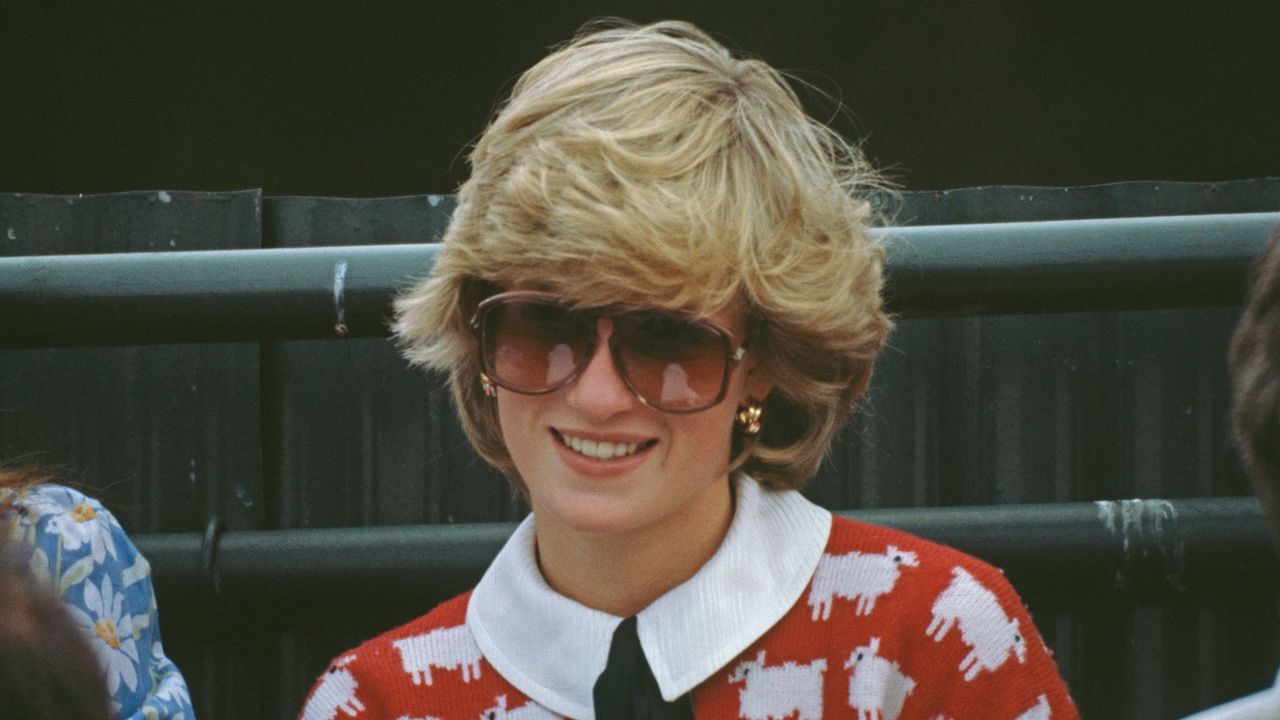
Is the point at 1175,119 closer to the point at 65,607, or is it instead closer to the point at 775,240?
the point at 775,240

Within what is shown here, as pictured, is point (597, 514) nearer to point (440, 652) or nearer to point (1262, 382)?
point (440, 652)

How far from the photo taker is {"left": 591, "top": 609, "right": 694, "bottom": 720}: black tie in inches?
62.1

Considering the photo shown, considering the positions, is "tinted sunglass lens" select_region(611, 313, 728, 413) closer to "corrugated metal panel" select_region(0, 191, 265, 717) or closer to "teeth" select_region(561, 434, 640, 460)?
"teeth" select_region(561, 434, 640, 460)

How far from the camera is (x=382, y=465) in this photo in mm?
2289

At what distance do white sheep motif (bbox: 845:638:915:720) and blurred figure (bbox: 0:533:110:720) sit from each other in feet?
3.11

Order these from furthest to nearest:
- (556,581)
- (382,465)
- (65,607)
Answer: (382,465), (556,581), (65,607)

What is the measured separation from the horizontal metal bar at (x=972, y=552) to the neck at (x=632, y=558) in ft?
0.97

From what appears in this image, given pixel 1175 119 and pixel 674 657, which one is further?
pixel 1175 119

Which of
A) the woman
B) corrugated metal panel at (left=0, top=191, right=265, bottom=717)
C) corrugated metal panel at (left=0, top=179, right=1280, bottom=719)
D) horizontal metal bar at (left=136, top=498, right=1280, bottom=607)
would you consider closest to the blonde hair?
the woman

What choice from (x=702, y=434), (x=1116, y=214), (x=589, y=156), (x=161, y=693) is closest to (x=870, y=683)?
(x=702, y=434)

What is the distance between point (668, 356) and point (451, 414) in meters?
0.88

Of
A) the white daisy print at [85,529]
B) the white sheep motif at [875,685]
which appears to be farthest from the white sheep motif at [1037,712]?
the white daisy print at [85,529]

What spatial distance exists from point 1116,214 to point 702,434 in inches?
43.6

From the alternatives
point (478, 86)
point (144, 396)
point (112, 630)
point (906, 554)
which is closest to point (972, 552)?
point (906, 554)
